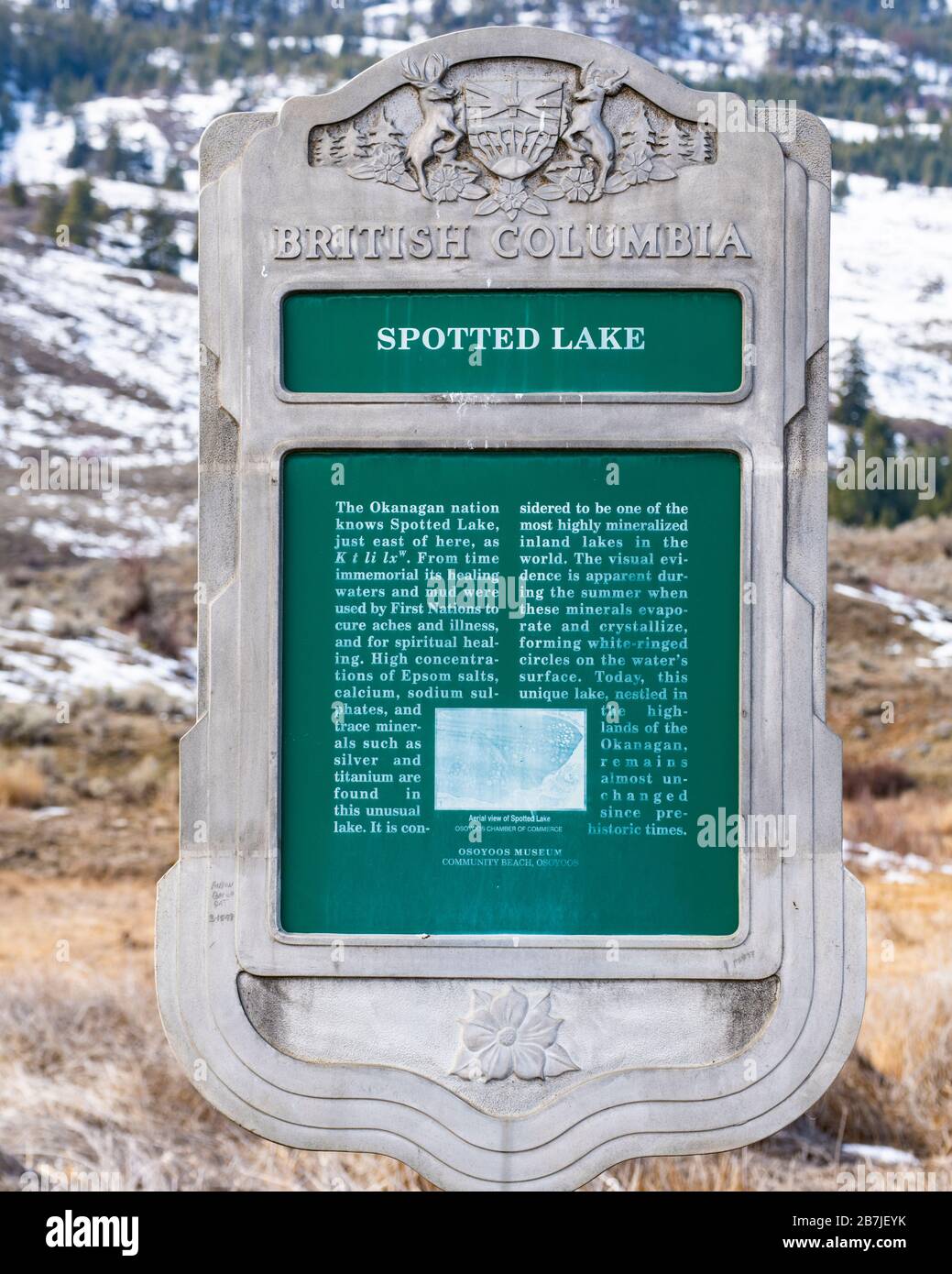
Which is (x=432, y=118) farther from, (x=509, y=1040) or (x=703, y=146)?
(x=509, y=1040)

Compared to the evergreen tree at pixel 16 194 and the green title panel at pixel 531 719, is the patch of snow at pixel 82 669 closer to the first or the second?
the green title panel at pixel 531 719

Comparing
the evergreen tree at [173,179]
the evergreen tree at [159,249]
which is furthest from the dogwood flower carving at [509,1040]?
the evergreen tree at [173,179]

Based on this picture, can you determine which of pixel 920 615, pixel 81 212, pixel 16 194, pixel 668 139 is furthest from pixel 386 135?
pixel 16 194

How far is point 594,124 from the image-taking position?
509 cm

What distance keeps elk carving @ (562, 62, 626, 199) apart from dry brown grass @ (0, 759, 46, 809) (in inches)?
384

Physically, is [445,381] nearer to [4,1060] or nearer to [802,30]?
[4,1060]

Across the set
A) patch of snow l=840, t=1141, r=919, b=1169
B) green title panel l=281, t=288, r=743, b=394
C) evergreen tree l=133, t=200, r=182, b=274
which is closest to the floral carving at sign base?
green title panel l=281, t=288, r=743, b=394

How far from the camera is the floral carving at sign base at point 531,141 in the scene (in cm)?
511

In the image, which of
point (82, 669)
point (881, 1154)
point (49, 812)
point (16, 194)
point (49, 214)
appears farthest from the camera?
point (49, 214)

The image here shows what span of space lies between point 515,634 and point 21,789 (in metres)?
9.32

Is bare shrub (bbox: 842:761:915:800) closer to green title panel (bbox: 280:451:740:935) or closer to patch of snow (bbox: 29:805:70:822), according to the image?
patch of snow (bbox: 29:805:70:822)

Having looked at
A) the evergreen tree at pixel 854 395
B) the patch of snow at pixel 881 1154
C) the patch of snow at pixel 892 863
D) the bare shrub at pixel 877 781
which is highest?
the evergreen tree at pixel 854 395

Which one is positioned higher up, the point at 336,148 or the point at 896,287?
the point at 896,287

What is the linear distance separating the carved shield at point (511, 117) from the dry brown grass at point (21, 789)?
31.4ft
